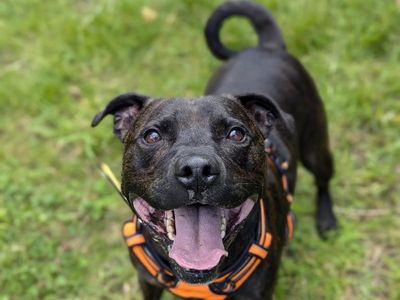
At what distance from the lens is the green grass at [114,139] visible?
3883mm

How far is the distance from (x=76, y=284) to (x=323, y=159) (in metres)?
1.90

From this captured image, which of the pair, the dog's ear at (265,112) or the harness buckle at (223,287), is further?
the dog's ear at (265,112)

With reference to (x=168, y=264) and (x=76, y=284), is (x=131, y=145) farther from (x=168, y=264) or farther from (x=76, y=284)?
(x=76, y=284)

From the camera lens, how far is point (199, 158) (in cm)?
218

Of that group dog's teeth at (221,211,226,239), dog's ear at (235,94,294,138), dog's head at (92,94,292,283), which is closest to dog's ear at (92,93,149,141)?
dog's head at (92,94,292,283)

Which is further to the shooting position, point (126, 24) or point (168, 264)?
point (126, 24)

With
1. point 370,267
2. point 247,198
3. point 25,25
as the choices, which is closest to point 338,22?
point 370,267

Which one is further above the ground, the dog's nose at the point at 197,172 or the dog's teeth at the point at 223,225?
the dog's nose at the point at 197,172

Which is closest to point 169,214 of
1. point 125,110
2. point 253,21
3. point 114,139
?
point 125,110

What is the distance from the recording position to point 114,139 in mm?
4648

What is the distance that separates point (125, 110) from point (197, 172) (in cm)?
98

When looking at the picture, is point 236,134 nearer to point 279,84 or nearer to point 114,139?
point 279,84

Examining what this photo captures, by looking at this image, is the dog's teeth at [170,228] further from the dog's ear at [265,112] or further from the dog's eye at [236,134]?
the dog's ear at [265,112]

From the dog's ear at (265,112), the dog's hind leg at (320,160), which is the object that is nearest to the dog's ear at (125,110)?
the dog's ear at (265,112)
